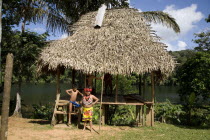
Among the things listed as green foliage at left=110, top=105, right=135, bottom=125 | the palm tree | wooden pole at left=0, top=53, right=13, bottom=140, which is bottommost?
green foliage at left=110, top=105, right=135, bottom=125

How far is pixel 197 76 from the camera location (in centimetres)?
975

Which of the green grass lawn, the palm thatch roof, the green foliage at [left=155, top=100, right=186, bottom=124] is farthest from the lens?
the green foliage at [left=155, top=100, right=186, bottom=124]

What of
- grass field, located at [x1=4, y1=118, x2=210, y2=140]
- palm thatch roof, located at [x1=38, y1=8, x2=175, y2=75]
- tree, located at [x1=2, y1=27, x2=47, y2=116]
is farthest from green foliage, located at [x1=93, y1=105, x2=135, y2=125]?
tree, located at [x1=2, y1=27, x2=47, y2=116]

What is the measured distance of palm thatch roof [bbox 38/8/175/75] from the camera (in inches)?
266

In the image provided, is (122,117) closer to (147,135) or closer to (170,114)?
(170,114)

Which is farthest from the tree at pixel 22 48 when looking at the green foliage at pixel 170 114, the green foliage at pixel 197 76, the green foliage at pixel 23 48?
the green foliage at pixel 197 76

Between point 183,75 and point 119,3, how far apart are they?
5416mm

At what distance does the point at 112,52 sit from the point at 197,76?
4.96 m

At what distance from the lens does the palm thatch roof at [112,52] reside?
6.75 metres

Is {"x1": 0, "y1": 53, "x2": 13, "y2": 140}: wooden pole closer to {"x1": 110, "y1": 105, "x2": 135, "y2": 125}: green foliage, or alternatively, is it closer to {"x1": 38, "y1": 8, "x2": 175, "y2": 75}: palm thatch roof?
{"x1": 38, "y1": 8, "x2": 175, "y2": 75}: palm thatch roof

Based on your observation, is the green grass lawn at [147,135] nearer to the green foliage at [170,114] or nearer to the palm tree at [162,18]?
the green foliage at [170,114]

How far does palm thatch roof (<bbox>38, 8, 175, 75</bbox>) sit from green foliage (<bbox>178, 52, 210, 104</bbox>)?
120 inches

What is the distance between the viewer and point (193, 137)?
6129mm

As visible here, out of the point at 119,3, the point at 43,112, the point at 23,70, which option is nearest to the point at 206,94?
the point at 119,3
